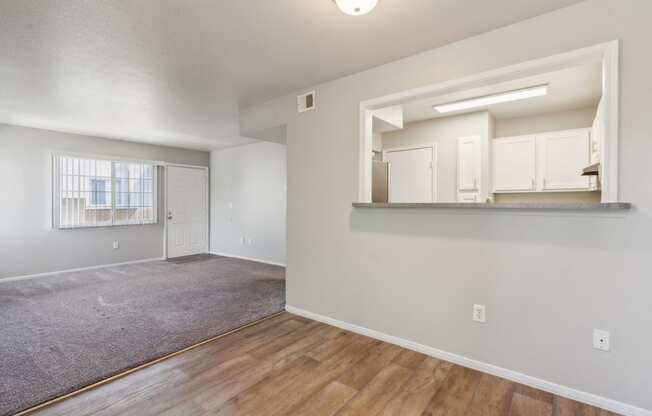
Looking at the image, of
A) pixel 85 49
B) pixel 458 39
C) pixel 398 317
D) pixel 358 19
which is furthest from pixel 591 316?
pixel 85 49

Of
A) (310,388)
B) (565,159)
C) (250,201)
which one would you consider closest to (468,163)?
(565,159)

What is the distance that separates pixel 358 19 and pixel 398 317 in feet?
7.52

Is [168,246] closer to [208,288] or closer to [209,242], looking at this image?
[209,242]

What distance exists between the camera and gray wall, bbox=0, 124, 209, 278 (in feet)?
15.5

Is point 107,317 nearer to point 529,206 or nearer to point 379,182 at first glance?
point 379,182

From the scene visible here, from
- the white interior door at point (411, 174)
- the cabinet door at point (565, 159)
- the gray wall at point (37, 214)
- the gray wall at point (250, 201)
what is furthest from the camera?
the gray wall at point (250, 201)

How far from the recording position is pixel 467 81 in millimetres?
2246

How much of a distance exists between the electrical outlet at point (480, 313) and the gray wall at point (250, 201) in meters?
3.80

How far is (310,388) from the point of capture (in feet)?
6.66

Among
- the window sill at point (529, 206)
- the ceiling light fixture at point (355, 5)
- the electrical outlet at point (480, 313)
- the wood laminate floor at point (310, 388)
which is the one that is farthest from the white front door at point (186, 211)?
the electrical outlet at point (480, 313)

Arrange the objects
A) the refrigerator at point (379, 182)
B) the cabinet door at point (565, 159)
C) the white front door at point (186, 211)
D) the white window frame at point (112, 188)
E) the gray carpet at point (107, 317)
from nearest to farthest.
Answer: the gray carpet at point (107, 317), the refrigerator at point (379, 182), the cabinet door at point (565, 159), the white window frame at point (112, 188), the white front door at point (186, 211)

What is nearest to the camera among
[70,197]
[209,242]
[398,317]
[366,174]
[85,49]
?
[85,49]

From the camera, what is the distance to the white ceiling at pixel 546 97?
111 inches

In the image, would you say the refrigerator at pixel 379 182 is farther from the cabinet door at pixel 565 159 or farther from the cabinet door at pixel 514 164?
the cabinet door at pixel 565 159
